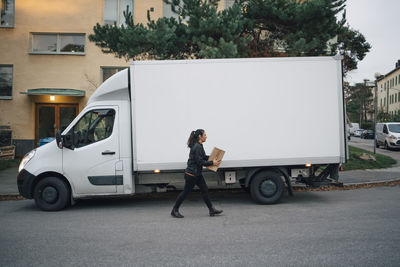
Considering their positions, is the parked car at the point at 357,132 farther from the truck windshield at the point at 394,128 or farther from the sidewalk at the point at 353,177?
the sidewalk at the point at 353,177

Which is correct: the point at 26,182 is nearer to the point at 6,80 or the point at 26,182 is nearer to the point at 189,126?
the point at 189,126

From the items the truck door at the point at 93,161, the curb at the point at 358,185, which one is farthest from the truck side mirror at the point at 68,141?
the curb at the point at 358,185

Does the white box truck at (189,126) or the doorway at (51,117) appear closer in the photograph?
the white box truck at (189,126)

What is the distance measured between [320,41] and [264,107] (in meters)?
4.98

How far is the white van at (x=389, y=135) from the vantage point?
2427 centimetres

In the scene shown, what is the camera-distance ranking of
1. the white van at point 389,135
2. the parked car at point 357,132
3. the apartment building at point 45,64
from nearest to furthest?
the apartment building at point 45,64 < the white van at point 389,135 < the parked car at point 357,132

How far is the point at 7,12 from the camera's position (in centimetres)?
1895

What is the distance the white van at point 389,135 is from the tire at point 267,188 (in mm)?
20008

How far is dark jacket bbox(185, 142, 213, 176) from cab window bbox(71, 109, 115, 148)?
6.93ft

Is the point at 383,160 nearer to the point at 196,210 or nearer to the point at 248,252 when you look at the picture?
the point at 196,210

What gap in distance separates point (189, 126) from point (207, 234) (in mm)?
2622

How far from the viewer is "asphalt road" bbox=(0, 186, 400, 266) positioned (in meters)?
4.51

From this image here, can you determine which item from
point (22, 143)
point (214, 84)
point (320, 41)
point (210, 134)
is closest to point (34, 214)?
point (210, 134)

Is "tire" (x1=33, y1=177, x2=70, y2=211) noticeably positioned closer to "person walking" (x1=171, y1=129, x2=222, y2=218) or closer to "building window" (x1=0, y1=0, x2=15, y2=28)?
"person walking" (x1=171, y1=129, x2=222, y2=218)
